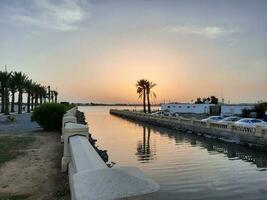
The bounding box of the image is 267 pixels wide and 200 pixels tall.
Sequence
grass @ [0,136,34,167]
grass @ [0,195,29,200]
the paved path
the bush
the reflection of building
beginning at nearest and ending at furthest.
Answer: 1. grass @ [0,195,29,200]
2. grass @ [0,136,34,167]
3. the paved path
4. the bush
5. the reflection of building

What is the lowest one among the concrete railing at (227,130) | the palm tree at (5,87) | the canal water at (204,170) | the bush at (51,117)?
the canal water at (204,170)

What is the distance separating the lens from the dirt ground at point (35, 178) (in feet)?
32.3

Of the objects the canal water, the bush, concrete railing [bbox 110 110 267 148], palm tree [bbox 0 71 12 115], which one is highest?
palm tree [bbox 0 71 12 115]

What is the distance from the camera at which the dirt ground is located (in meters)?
9.85

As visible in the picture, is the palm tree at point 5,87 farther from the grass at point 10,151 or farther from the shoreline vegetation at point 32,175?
the shoreline vegetation at point 32,175

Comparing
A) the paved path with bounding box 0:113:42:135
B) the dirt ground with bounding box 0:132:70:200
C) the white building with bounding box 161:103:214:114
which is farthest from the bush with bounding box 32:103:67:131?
the white building with bounding box 161:103:214:114

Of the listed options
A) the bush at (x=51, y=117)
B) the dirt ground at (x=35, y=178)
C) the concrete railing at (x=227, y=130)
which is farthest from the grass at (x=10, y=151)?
the concrete railing at (x=227, y=130)

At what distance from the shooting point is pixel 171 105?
121688 millimetres

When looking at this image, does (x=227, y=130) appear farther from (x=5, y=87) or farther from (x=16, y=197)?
(x=5, y=87)

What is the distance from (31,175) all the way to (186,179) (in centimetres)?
783

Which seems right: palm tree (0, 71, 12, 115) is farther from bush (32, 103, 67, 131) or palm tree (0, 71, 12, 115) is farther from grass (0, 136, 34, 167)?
grass (0, 136, 34, 167)

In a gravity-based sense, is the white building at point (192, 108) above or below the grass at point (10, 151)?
above

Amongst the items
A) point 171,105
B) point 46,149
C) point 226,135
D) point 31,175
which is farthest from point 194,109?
point 31,175

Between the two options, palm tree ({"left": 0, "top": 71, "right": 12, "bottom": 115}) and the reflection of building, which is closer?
palm tree ({"left": 0, "top": 71, "right": 12, "bottom": 115})
